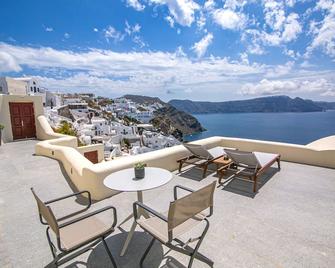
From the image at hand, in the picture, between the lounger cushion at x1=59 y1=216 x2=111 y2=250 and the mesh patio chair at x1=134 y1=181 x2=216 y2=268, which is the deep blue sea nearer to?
the mesh patio chair at x1=134 y1=181 x2=216 y2=268

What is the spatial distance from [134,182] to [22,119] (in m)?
10.3

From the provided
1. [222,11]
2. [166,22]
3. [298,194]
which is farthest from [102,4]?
[298,194]

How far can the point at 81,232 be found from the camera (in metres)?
2.07

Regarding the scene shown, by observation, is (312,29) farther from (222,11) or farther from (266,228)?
(266,228)

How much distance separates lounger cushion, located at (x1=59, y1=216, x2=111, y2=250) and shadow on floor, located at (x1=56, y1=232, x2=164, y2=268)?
18.1 inches

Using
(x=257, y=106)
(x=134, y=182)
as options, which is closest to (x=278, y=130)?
(x=134, y=182)

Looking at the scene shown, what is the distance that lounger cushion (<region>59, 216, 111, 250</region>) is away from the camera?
1.88 m

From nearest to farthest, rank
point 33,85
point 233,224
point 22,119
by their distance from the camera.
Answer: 1. point 233,224
2. point 22,119
3. point 33,85

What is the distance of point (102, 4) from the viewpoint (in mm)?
8352

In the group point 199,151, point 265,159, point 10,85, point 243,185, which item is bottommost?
point 243,185

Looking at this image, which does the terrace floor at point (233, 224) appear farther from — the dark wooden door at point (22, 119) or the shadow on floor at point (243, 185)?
the dark wooden door at point (22, 119)

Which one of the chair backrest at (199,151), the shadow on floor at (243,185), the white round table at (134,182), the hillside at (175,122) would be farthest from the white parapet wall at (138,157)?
the hillside at (175,122)

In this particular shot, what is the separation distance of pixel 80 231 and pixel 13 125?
1045cm

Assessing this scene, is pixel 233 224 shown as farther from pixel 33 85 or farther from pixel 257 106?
pixel 257 106
